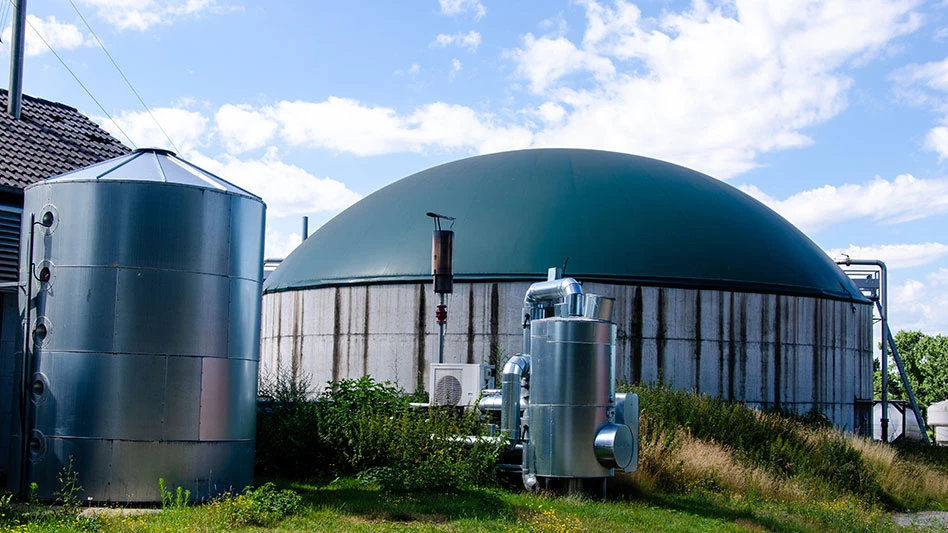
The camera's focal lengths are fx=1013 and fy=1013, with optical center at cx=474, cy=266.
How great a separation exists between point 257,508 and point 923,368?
77.7 m

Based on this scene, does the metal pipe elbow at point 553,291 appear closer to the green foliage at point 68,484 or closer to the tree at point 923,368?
the green foliage at point 68,484

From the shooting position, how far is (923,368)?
80.8 metres

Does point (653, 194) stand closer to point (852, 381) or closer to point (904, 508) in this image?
point (852, 381)

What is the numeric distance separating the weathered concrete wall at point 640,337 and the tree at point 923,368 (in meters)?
48.7

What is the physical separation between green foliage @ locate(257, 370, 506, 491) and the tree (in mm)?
64281

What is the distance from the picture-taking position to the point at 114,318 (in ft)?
47.8

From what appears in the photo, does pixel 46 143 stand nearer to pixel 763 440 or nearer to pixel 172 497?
pixel 172 497

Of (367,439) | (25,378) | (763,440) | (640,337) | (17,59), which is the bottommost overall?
(763,440)

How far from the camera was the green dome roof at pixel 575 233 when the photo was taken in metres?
29.5

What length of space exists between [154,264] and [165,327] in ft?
3.06

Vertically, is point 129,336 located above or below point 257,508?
above

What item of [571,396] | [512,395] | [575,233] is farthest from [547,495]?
[575,233]

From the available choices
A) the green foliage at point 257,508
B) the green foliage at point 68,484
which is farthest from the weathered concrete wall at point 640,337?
the green foliage at point 68,484

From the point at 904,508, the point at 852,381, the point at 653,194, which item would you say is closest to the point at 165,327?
the point at 904,508
